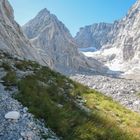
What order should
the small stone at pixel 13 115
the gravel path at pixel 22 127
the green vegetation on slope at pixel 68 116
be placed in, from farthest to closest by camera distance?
the green vegetation on slope at pixel 68 116, the small stone at pixel 13 115, the gravel path at pixel 22 127

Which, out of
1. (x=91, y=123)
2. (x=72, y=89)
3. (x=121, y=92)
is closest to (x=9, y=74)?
(x=72, y=89)

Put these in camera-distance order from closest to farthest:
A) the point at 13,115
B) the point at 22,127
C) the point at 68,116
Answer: the point at 22,127 < the point at 13,115 < the point at 68,116

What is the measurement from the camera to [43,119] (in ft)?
40.5

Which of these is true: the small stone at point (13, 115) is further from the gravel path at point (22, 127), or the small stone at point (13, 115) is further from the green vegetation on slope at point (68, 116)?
the green vegetation on slope at point (68, 116)

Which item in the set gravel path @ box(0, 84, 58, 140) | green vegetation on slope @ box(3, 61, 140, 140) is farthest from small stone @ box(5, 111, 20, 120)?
green vegetation on slope @ box(3, 61, 140, 140)

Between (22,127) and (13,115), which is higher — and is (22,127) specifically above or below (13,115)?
below

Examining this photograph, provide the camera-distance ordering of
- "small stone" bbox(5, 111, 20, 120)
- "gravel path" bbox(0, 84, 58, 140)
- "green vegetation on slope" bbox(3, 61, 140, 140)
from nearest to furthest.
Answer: "gravel path" bbox(0, 84, 58, 140), "small stone" bbox(5, 111, 20, 120), "green vegetation on slope" bbox(3, 61, 140, 140)

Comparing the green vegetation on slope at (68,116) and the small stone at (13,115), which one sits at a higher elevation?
the green vegetation on slope at (68,116)

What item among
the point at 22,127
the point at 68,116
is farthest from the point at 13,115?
the point at 68,116

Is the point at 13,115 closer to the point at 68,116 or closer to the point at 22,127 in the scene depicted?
the point at 22,127

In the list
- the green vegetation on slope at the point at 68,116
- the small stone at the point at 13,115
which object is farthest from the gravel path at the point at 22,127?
the green vegetation on slope at the point at 68,116

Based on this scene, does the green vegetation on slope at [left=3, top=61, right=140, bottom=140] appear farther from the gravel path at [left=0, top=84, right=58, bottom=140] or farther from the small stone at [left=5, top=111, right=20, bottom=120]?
the small stone at [left=5, top=111, right=20, bottom=120]

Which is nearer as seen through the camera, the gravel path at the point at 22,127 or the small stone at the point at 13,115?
the gravel path at the point at 22,127

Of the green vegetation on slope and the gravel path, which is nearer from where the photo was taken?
the gravel path
